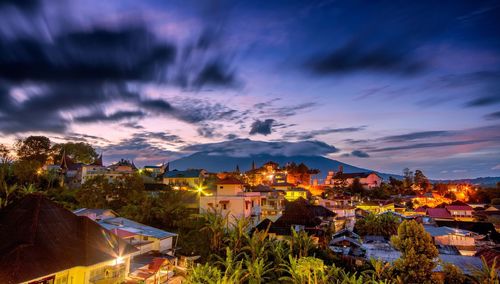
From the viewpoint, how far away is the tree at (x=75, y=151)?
2477 inches

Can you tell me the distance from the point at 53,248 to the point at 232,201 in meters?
19.7

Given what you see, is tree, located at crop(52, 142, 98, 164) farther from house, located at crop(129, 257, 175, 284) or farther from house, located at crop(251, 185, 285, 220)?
house, located at crop(129, 257, 175, 284)

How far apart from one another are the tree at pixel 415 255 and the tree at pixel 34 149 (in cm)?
6321

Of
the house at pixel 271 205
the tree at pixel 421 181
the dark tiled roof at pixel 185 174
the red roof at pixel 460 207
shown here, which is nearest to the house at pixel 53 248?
the house at pixel 271 205

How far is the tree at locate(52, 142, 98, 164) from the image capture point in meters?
62.9

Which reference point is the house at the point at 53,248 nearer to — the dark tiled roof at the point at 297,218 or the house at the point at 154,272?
the house at the point at 154,272

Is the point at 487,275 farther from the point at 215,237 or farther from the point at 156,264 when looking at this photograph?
the point at 156,264

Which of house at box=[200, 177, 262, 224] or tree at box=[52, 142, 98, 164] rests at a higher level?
tree at box=[52, 142, 98, 164]

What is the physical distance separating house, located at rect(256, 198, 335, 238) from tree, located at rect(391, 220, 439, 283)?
11060 mm

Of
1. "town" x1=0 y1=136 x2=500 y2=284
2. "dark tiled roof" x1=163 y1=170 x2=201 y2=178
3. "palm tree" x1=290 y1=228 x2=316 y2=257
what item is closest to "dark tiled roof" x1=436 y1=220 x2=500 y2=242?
"town" x1=0 y1=136 x2=500 y2=284

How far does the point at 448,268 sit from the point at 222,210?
19455 mm

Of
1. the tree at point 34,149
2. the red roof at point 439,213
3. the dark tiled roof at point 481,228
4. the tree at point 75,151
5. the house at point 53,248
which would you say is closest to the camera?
the house at point 53,248

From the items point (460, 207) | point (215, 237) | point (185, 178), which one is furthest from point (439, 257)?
point (185, 178)

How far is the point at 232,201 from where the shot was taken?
95.8ft
